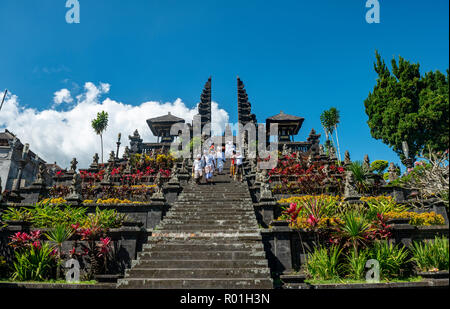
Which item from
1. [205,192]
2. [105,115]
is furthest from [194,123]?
[205,192]

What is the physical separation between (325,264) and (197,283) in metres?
3.20

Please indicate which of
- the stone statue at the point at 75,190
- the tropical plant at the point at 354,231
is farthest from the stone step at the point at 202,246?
the stone statue at the point at 75,190

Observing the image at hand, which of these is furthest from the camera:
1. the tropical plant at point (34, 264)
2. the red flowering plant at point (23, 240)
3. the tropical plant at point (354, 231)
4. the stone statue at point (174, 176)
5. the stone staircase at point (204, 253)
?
the stone statue at point (174, 176)

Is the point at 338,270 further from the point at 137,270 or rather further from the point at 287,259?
the point at 137,270

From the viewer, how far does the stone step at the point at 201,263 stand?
6016mm

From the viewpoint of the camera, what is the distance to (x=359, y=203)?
8.41 m

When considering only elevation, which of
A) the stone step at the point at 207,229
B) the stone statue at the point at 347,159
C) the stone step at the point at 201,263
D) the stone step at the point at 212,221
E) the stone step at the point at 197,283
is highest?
the stone statue at the point at 347,159

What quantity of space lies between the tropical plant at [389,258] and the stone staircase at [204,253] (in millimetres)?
2761

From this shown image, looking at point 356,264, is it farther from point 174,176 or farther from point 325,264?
point 174,176

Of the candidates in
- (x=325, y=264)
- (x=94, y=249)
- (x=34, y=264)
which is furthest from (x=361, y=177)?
(x=34, y=264)

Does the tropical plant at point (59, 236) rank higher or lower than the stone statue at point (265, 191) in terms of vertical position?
lower

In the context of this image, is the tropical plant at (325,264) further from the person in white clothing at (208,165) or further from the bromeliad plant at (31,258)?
the person in white clothing at (208,165)

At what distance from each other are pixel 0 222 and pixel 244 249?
726cm

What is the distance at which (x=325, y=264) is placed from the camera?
638 centimetres
